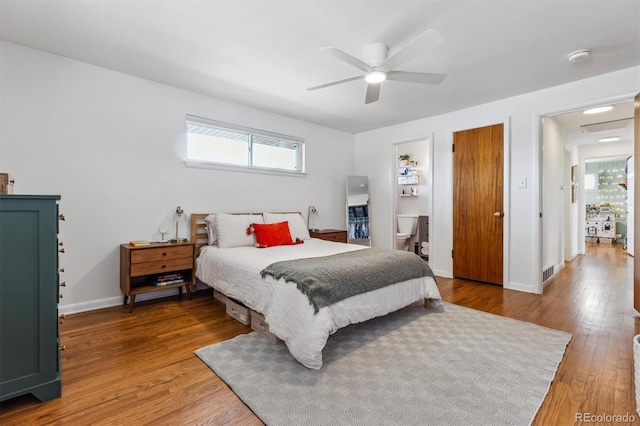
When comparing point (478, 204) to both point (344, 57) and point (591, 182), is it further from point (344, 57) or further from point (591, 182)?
point (591, 182)

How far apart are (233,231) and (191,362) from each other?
1674 mm

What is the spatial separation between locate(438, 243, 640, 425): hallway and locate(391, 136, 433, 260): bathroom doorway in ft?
5.34

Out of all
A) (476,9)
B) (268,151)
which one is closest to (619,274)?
(476,9)

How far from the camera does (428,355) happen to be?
2109mm

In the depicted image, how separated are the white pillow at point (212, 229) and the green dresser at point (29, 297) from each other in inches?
73.9

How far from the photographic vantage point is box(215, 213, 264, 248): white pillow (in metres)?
3.42

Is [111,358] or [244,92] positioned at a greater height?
[244,92]

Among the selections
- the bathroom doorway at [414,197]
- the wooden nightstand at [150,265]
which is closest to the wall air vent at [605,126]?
the bathroom doorway at [414,197]

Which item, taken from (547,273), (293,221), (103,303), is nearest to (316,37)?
(293,221)

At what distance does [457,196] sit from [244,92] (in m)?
3.28

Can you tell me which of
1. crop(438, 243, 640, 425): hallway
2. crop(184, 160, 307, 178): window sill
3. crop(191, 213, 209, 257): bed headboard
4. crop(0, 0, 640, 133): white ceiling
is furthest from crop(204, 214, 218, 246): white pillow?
crop(438, 243, 640, 425): hallway

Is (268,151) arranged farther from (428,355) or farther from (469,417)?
(469,417)

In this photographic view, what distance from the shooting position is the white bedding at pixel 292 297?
6.38ft

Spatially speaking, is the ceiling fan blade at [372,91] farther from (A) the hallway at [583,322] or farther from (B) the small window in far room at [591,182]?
(B) the small window in far room at [591,182]
